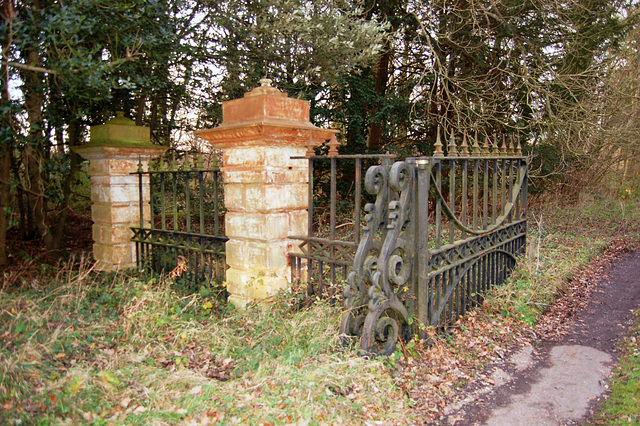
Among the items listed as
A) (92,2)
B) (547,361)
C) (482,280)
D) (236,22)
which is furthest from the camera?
(236,22)

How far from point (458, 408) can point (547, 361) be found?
1.45 meters

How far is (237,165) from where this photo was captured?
4.99 meters

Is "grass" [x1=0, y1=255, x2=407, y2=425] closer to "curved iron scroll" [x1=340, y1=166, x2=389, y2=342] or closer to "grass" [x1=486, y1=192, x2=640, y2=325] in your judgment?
"curved iron scroll" [x1=340, y1=166, x2=389, y2=342]

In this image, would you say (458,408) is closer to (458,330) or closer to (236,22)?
(458,330)

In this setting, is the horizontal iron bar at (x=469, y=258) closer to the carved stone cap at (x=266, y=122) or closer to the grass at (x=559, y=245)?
the grass at (x=559, y=245)

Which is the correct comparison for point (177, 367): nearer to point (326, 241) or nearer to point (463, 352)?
point (326, 241)

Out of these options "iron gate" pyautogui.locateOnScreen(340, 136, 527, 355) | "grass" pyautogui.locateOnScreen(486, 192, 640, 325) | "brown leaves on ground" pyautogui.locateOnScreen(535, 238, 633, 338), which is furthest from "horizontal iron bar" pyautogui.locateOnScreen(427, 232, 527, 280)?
"brown leaves on ground" pyautogui.locateOnScreen(535, 238, 633, 338)

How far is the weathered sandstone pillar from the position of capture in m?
4.69

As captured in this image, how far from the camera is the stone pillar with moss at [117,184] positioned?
6617 mm

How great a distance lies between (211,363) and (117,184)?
3956 mm

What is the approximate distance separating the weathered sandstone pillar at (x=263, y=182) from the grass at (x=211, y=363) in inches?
13.3

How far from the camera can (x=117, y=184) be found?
22.2 feet

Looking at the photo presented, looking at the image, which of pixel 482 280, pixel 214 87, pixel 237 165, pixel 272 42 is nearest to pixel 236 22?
pixel 272 42

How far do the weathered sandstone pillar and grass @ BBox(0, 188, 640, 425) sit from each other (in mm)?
337
